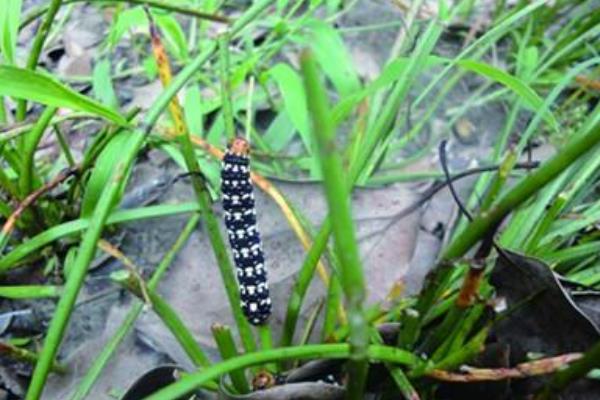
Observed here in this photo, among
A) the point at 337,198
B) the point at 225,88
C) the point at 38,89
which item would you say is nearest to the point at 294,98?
the point at 225,88

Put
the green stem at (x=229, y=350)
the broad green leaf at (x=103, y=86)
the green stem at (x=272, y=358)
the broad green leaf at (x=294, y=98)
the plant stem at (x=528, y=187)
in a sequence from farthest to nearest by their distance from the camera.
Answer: the broad green leaf at (x=103, y=86)
the broad green leaf at (x=294, y=98)
the green stem at (x=229, y=350)
the green stem at (x=272, y=358)
the plant stem at (x=528, y=187)

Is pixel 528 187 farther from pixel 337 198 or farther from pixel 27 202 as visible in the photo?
pixel 27 202

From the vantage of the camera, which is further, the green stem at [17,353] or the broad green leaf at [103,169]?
the broad green leaf at [103,169]

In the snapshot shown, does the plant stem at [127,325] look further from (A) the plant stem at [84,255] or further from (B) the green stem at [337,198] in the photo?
(B) the green stem at [337,198]

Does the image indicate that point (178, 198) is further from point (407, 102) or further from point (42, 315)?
point (407, 102)

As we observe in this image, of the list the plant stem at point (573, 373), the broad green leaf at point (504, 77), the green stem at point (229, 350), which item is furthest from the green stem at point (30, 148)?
the plant stem at point (573, 373)

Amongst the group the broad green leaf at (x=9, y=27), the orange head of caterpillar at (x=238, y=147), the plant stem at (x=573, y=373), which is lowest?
the plant stem at (x=573, y=373)

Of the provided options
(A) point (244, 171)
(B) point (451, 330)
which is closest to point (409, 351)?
(B) point (451, 330)
